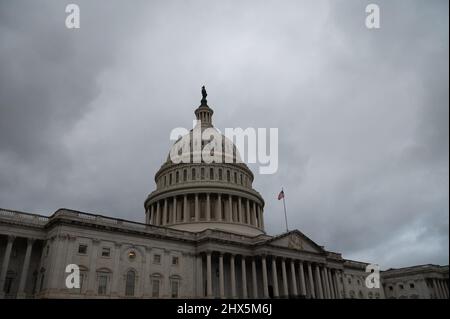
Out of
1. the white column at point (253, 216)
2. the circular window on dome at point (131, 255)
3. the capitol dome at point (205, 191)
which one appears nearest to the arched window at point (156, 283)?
the circular window on dome at point (131, 255)

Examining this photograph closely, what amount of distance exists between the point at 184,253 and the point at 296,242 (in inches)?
877

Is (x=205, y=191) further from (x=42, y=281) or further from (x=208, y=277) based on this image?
(x=42, y=281)

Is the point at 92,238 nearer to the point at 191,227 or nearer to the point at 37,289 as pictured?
the point at 37,289

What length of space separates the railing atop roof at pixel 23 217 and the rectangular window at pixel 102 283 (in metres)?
11.4

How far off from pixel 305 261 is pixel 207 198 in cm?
2347

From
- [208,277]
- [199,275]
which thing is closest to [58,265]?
[199,275]

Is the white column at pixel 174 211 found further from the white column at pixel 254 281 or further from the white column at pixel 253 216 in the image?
the white column at pixel 254 281

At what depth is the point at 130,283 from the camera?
5188cm

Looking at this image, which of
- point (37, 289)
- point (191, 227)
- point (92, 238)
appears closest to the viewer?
point (37, 289)

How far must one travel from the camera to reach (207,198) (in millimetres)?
77312

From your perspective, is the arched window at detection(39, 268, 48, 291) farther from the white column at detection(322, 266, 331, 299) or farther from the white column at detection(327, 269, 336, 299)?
the white column at detection(327, 269, 336, 299)

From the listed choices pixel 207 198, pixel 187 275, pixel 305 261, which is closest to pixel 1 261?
pixel 187 275

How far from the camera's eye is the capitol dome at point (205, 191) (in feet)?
251
